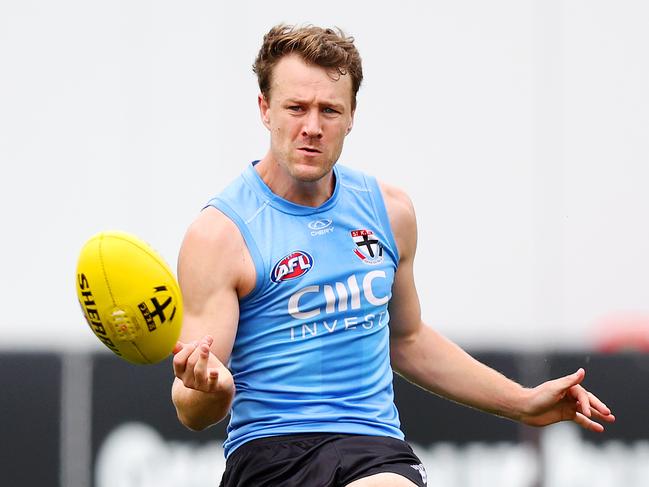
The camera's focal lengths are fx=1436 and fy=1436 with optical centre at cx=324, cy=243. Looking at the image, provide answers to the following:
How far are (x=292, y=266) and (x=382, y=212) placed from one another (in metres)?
0.43

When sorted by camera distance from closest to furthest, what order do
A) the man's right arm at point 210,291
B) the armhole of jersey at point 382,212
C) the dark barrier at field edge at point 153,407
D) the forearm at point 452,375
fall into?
the man's right arm at point 210,291 → the armhole of jersey at point 382,212 → the forearm at point 452,375 → the dark barrier at field edge at point 153,407

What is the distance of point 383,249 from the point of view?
455cm

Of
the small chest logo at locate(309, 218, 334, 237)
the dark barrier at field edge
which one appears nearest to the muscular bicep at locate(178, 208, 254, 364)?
the small chest logo at locate(309, 218, 334, 237)

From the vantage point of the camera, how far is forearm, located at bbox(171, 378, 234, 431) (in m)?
3.95

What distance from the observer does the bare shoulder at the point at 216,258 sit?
422 centimetres

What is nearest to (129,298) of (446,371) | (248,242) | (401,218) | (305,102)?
(248,242)

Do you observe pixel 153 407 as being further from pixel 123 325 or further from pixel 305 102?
pixel 123 325

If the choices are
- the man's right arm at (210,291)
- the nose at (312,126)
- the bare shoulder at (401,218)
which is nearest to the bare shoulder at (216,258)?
the man's right arm at (210,291)

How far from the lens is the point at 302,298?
14.2 ft

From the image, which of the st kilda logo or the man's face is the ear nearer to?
the man's face

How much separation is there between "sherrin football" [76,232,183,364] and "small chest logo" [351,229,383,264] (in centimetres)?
75

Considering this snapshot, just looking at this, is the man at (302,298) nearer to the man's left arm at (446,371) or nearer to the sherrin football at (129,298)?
the man's left arm at (446,371)

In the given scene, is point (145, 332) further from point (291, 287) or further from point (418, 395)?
point (418, 395)

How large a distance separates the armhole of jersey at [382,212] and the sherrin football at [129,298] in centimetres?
90
